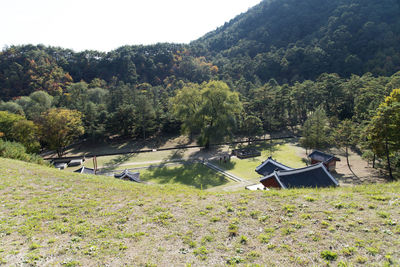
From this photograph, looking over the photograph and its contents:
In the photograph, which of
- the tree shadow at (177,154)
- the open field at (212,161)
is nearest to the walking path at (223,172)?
the open field at (212,161)

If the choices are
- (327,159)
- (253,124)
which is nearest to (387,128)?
(327,159)

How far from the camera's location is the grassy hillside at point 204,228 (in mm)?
5308

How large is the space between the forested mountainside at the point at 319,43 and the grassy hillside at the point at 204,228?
206 feet

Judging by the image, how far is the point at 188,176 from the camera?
23.1 m

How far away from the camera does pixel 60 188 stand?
10.7 meters

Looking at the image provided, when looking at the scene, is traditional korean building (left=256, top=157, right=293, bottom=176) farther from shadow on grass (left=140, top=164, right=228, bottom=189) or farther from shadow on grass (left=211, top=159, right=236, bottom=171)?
shadow on grass (left=211, top=159, right=236, bottom=171)

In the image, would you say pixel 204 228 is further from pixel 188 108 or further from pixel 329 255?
pixel 188 108

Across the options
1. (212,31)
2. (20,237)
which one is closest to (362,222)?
(20,237)

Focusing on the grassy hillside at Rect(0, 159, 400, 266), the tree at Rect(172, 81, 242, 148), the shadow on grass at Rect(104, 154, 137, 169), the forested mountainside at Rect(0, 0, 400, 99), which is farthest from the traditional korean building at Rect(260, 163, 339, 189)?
Answer: the forested mountainside at Rect(0, 0, 400, 99)

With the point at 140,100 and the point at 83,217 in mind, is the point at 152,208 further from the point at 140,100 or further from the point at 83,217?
the point at 140,100

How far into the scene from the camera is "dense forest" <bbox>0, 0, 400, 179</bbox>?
3016 cm

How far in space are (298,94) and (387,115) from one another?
26.2 metres

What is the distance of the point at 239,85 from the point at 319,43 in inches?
1637

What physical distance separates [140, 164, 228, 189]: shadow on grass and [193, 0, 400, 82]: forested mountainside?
49106 mm
